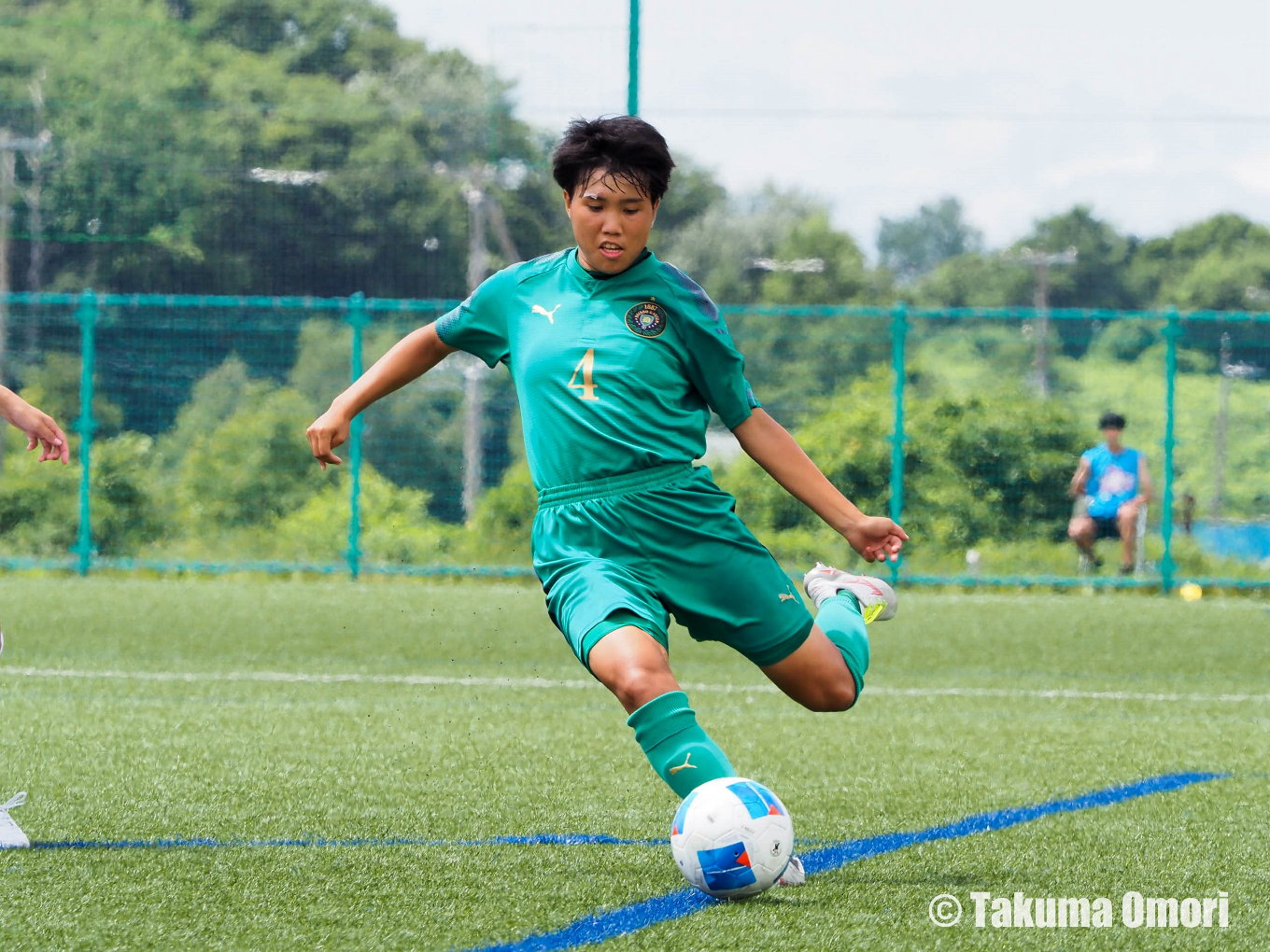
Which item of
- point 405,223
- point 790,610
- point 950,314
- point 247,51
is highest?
point 247,51

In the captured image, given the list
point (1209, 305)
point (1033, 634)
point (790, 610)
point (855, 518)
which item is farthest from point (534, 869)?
point (1209, 305)

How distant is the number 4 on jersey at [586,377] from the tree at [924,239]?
53056mm

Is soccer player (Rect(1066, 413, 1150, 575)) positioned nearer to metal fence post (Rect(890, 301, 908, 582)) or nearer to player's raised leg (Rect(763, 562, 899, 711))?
metal fence post (Rect(890, 301, 908, 582))

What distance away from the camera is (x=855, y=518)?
3676mm

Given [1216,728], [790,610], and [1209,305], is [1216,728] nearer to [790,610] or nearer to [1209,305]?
[790,610]

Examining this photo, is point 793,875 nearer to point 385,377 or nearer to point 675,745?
point 675,745

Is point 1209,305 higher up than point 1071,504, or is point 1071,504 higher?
point 1209,305

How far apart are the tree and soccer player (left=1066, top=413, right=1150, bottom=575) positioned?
1664 inches

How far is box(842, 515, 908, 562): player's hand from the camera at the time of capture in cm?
365

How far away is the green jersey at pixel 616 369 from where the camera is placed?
3.54m

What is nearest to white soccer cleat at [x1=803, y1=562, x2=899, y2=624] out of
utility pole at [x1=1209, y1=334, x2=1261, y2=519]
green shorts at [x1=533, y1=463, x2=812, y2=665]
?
green shorts at [x1=533, y1=463, x2=812, y2=665]

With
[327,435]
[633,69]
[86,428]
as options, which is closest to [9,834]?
[327,435]

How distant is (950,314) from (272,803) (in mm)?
9683

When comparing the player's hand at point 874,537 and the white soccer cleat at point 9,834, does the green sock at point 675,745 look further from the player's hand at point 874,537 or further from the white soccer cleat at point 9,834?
the white soccer cleat at point 9,834
